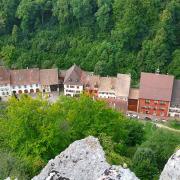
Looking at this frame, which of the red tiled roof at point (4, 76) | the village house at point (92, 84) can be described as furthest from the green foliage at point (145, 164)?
the red tiled roof at point (4, 76)

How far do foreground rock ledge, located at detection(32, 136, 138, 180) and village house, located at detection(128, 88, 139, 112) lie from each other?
34171 mm

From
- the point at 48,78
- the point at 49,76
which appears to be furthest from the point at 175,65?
the point at 48,78

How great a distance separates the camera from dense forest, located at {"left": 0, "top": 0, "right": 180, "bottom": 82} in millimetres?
55500

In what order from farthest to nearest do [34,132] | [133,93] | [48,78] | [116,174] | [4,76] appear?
[48,78] < [4,76] < [133,93] < [34,132] < [116,174]

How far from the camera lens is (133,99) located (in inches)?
1971

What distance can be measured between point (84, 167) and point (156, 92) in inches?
1391

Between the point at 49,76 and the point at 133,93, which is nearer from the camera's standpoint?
the point at 133,93

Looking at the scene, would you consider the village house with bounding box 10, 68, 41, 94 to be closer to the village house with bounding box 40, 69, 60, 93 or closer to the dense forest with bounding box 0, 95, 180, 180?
the village house with bounding box 40, 69, 60, 93

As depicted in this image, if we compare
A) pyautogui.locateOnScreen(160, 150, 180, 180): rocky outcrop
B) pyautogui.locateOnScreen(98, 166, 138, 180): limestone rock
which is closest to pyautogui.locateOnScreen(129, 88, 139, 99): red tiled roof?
pyautogui.locateOnScreen(160, 150, 180, 180): rocky outcrop

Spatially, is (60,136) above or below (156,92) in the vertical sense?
below

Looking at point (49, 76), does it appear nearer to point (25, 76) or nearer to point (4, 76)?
point (25, 76)

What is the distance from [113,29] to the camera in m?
60.0

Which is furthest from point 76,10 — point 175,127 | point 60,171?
point 60,171

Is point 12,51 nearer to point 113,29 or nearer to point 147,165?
point 113,29
